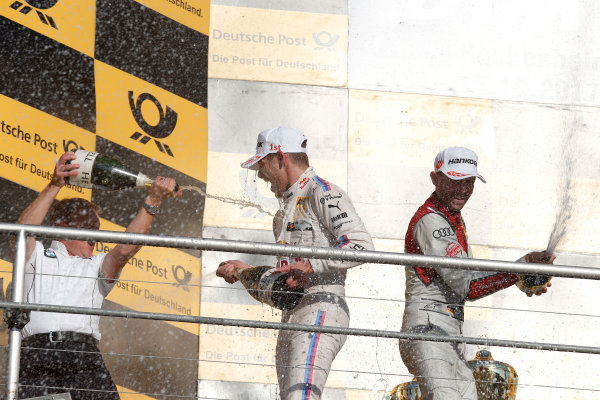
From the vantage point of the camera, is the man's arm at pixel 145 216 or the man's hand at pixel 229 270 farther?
the man's arm at pixel 145 216

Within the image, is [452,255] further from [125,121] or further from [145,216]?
[125,121]

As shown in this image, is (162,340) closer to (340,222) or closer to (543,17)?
(340,222)

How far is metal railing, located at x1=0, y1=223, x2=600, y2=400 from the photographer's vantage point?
2.41m

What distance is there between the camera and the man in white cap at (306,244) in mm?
2730

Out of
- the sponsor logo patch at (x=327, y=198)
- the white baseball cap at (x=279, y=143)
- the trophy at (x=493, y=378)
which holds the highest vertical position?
the white baseball cap at (x=279, y=143)

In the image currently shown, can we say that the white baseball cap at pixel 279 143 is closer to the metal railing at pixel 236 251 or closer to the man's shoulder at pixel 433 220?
the man's shoulder at pixel 433 220

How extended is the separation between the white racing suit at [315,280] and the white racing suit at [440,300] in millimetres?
210

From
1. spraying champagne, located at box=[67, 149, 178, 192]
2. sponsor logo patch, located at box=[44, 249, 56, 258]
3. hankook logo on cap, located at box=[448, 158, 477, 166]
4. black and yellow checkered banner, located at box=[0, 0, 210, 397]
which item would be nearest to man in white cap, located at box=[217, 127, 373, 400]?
hankook logo on cap, located at box=[448, 158, 477, 166]

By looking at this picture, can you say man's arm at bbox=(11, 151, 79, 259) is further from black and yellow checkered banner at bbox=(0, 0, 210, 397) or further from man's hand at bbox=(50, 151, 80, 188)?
black and yellow checkered banner at bbox=(0, 0, 210, 397)

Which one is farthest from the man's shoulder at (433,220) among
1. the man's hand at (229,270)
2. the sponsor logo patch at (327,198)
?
the man's hand at (229,270)

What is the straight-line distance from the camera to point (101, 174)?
11.0ft

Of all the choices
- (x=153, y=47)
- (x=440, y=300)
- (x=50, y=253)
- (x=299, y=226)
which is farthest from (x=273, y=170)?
(x=153, y=47)

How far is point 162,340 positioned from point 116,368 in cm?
34

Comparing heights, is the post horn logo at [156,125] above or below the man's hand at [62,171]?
above
